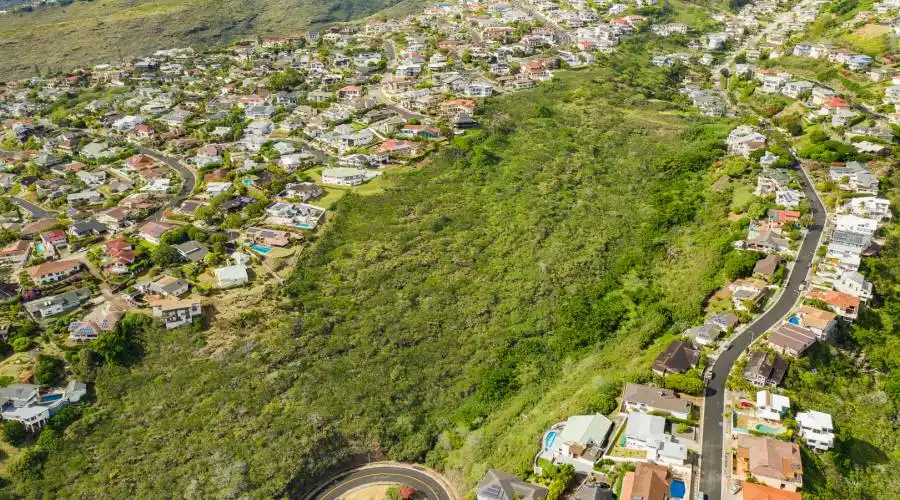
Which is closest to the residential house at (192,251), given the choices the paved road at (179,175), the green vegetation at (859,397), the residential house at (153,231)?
the residential house at (153,231)

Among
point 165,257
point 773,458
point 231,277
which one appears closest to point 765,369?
point 773,458

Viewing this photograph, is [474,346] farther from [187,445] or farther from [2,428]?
[2,428]

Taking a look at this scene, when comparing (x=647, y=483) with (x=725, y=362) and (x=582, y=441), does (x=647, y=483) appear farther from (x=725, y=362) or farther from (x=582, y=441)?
(x=725, y=362)

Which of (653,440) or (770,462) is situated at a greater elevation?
(770,462)

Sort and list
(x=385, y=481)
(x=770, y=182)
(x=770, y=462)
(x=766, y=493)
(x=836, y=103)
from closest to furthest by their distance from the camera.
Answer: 1. (x=766, y=493)
2. (x=770, y=462)
3. (x=385, y=481)
4. (x=770, y=182)
5. (x=836, y=103)

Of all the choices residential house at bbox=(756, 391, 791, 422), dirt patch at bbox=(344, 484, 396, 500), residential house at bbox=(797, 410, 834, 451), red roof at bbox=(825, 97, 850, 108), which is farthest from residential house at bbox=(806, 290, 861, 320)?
red roof at bbox=(825, 97, 850, 108)

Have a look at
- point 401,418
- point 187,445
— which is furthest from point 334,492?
point 187,445
